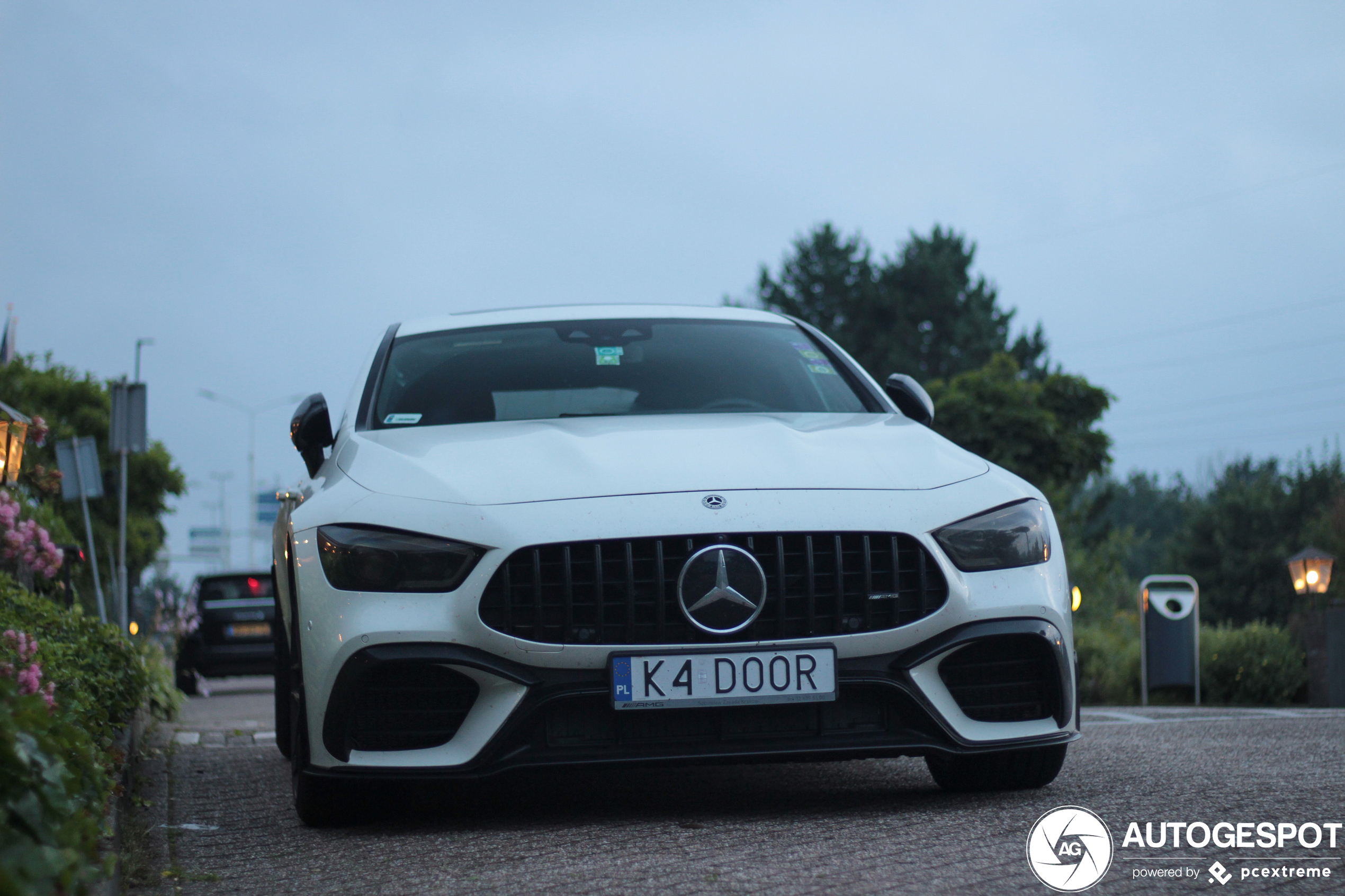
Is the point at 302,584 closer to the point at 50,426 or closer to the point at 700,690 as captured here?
the point at 700,690

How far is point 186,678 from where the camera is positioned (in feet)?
70.0

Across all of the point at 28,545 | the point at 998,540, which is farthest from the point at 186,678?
the point at 998,540

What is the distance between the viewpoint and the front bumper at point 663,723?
3631 millimetres

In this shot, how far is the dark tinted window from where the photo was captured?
68.6 ft

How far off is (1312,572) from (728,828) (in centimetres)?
1728

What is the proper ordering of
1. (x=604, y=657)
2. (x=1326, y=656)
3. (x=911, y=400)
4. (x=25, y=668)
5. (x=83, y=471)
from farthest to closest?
(x=1326, y=656), (x=83, y=471), (x=911, y=400), (x=25, y=668), (x=604, y=657)

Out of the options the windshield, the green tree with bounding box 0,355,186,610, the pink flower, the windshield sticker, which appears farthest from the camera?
the green tree with bounding box 0,355,186,610

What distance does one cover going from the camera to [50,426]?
25609 millimetres

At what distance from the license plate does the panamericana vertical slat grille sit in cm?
5

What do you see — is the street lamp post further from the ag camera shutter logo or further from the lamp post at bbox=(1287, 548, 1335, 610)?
the ag camera shutter logo

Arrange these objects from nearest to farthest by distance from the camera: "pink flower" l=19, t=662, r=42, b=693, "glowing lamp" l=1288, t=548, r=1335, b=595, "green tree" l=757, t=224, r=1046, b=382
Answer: "pink flower" l=19, t=662, r=42, b=693
"glowing lamp" l=1288, t=548, r=1335, b=595
"green tree" l=757, t=224, r=1046, b=382

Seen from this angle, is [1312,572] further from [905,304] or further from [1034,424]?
[905,304]

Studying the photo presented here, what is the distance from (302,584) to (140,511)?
88.1 feet

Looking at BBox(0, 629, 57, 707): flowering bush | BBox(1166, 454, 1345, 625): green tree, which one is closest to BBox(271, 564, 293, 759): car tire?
BBox(0, 629, 57, 707): flowering bush
